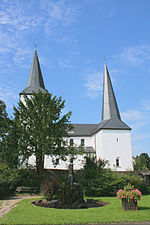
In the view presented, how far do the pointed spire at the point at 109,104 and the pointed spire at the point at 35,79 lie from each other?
544 inches

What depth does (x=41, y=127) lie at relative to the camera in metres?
22.3

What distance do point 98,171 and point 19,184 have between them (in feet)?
27.4

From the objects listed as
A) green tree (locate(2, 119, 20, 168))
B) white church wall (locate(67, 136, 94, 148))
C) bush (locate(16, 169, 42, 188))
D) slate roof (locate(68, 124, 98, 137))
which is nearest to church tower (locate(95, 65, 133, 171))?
white church wall (locate(67, 136, 94, 148))

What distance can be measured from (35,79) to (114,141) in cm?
2179

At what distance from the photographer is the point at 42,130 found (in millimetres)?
22047

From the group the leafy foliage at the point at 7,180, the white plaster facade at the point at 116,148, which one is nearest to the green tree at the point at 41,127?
the leafy foliage at the point at 7,180

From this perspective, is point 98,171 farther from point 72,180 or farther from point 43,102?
point 43,102

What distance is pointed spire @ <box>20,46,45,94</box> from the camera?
41750mm

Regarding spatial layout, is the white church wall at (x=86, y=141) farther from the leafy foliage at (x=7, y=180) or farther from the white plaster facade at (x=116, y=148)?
the leafy foliage at (x=7, y=180)

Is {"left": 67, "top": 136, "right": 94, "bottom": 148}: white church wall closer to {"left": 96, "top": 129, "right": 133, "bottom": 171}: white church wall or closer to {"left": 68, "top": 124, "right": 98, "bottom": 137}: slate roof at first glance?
{"left": 68, "top": 124, "right": 98, "bottom": 137}: slate roof

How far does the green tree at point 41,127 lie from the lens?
71.5 feet

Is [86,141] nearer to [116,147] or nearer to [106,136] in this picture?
[106,136]

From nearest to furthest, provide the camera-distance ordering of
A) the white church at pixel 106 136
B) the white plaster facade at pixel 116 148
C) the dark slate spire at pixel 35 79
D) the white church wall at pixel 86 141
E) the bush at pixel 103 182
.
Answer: the bush at pixel 103 182 < the white plaster facade at pixel 116 148 < the white church at pixel 106 136 < the dark slate spire at pixel 35 79 < the white church wall at pixel 86 141

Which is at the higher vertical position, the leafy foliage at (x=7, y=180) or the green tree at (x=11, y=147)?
the green tree at (x=11, y=147)
